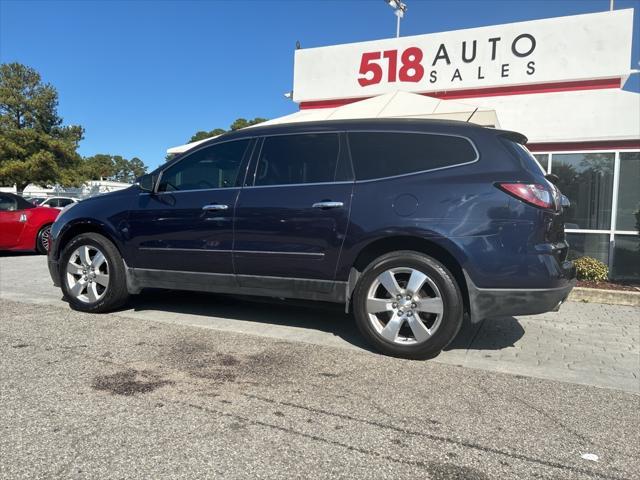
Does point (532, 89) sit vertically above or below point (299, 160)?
above

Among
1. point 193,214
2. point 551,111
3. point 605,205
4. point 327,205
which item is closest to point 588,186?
point 605,205

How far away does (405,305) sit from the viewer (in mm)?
3986

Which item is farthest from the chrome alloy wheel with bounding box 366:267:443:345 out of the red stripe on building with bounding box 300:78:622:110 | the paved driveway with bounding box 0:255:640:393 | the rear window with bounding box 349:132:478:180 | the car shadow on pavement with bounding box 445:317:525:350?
the red stripe on building with bounding box 300:78:622:110

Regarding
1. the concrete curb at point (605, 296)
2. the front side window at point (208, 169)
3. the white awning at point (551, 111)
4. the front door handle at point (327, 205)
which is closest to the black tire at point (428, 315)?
the front door handle at point (327, 205)

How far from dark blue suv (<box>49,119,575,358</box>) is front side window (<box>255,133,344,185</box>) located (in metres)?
0.01

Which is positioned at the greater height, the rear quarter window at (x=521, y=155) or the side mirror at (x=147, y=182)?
the rear quarter window at (x=521, y=155)

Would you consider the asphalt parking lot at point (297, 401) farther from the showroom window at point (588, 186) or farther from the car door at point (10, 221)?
the car door at point (10, 221)

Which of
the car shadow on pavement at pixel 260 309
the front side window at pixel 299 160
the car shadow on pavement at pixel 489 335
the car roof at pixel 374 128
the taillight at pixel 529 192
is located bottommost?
the car shadow on pavement at pixel 489 335

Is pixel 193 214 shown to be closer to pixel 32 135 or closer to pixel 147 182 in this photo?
pixel 147 182

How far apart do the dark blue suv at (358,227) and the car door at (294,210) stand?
0.04 feet

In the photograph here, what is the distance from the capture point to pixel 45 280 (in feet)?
24.4

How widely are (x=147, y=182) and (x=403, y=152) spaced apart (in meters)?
2.60

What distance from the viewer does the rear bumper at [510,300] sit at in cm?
377

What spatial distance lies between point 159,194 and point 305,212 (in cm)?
165
